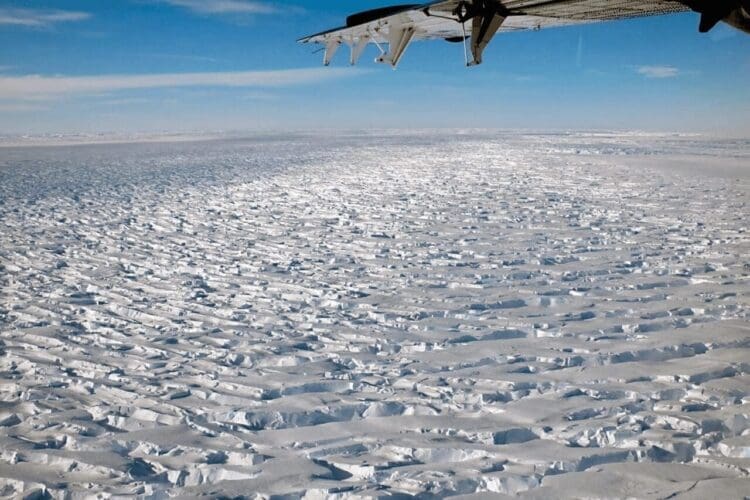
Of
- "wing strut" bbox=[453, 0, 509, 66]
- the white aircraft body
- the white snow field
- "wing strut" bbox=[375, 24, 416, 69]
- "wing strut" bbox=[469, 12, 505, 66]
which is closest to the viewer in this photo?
the white snow field

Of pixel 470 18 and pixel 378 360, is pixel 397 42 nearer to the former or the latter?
Result: pixel 470 18

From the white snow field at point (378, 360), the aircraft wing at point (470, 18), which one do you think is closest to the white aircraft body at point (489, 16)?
the aircraft wing at point (470, 18)

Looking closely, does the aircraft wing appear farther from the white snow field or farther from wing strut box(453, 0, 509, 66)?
the white snow field

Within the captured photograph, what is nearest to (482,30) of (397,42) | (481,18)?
(481,18)

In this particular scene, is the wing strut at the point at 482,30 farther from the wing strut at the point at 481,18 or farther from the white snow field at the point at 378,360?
the white snow field at the point at 378,360

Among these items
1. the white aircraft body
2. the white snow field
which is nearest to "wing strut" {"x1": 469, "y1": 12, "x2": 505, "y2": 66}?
the white aircraft body

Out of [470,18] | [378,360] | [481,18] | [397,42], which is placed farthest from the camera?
[397,42]

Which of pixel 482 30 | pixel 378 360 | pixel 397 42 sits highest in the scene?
pixel 397 42
